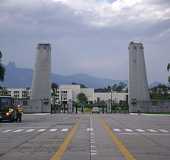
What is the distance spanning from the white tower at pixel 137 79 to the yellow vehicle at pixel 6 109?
217 feet

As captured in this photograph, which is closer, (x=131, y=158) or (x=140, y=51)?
(x=131, y=158)

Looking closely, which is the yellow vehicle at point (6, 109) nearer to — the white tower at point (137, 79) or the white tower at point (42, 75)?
the white tower at point (42, 75)

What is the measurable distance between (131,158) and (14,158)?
3444mm

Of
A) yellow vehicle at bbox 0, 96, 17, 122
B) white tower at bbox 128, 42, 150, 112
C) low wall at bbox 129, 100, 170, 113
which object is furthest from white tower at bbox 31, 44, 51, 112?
yellow vehicle at bbox 0, 96, 17, 122

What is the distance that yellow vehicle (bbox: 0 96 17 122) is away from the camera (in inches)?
1928

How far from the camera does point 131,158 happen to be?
1597cm

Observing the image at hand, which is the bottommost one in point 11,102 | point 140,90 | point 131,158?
point 131,158

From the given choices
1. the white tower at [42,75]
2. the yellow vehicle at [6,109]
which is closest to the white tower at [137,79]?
the white tower at [42,75]

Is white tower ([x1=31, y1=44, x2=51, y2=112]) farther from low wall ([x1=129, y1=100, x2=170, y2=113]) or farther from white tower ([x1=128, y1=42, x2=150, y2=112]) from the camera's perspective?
low wall ([x1=129, y1=100, x2=170, y2=113])

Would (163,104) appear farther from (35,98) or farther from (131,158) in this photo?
(131,158)

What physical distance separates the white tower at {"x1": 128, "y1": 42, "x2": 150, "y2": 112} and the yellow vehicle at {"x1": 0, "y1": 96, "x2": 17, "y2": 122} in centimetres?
6608

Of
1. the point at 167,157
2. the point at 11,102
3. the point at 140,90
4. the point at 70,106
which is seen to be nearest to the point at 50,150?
the point at 167,157

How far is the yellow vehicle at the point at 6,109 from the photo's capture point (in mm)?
48969

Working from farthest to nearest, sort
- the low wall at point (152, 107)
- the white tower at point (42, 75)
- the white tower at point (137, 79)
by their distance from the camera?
the white tower at point (42, 75), the white tower at point (137, 79), the low wall at point (152, 107)
